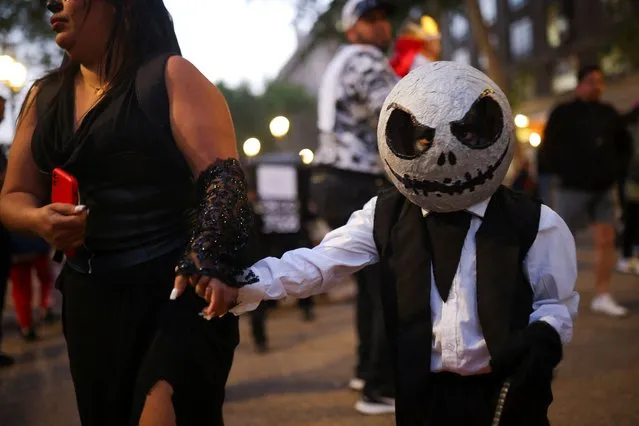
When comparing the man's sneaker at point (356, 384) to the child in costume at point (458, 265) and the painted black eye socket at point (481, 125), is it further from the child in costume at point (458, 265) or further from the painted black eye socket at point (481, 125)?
the painted black eye socket at point (481, 125)

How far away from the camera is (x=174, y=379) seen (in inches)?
75.2

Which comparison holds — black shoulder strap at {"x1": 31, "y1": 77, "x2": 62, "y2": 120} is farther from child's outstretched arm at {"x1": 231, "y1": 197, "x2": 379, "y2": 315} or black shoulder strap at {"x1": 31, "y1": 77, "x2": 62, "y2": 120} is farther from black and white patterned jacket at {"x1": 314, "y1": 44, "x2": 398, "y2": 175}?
black and white patterned jacket at {"x1": 314, "y1": 44, "x2": 398, "y2": 175}

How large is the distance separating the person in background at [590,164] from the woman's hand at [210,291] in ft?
16.2

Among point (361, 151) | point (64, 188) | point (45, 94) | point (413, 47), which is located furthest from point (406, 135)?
point (413, 47)

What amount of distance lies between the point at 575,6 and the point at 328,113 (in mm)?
37084

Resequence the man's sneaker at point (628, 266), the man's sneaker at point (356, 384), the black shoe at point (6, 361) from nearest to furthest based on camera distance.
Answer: the man's sneaker at point (356, 384) < the black shoe at point (6, 361) < the man's sneaker at point (628, 266)

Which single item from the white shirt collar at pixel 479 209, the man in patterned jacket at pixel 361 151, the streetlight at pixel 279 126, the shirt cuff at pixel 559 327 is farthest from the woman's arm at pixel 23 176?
the streetlight at pixel 279 126

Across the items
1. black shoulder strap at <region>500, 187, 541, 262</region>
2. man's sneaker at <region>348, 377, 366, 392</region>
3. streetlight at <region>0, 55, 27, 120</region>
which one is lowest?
man's sneaker at <region>348, 377, 366, 392</region>

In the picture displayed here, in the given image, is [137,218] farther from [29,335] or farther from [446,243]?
[29,335]

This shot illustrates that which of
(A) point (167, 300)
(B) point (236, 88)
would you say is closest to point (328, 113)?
(A) point (167, 300)

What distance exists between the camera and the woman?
1.93 metres

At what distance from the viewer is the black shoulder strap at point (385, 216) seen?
2.19 m

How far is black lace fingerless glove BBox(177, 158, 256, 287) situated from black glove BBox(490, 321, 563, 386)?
0.70 meters

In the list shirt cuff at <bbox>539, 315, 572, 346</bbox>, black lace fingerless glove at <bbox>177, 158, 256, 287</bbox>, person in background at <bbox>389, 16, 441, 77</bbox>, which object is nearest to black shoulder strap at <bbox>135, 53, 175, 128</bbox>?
black lace fingerless glove at <bbox>177, 158, 256, 287</bbox>
